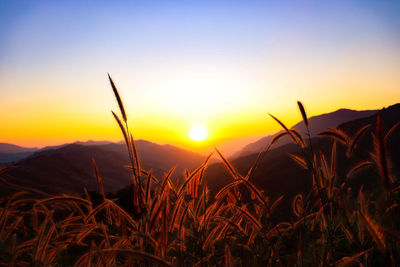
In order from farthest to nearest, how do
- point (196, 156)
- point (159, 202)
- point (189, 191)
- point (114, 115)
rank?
point (196, 156), point (189, 191), point (114, 115), point (159, 202)

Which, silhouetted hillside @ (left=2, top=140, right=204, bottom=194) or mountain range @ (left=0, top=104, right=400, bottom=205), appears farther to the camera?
silhouetted hillside @ (left=2, top=140, right=204, bottom=194)

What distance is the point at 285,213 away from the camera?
13.6 m

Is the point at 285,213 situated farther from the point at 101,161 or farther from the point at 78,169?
the point at 101,161

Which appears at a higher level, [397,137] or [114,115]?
[114,115]

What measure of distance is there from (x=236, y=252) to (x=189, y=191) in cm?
124

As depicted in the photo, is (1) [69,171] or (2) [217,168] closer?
(2) [217,168]

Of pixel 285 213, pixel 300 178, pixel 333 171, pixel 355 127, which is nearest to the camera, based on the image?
pixel 333 171

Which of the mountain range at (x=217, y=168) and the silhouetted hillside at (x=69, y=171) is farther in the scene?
the silhouetted hillside at (x=69, y=171)

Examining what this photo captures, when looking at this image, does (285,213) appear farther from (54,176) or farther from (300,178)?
(54,176)

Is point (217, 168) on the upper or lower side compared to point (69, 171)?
upper

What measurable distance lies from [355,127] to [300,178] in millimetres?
12006

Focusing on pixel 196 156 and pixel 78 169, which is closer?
pixel 78 169

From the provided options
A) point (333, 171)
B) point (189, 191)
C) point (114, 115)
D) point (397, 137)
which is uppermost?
point (114, 115)

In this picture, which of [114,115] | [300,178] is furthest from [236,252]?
[300,178]
